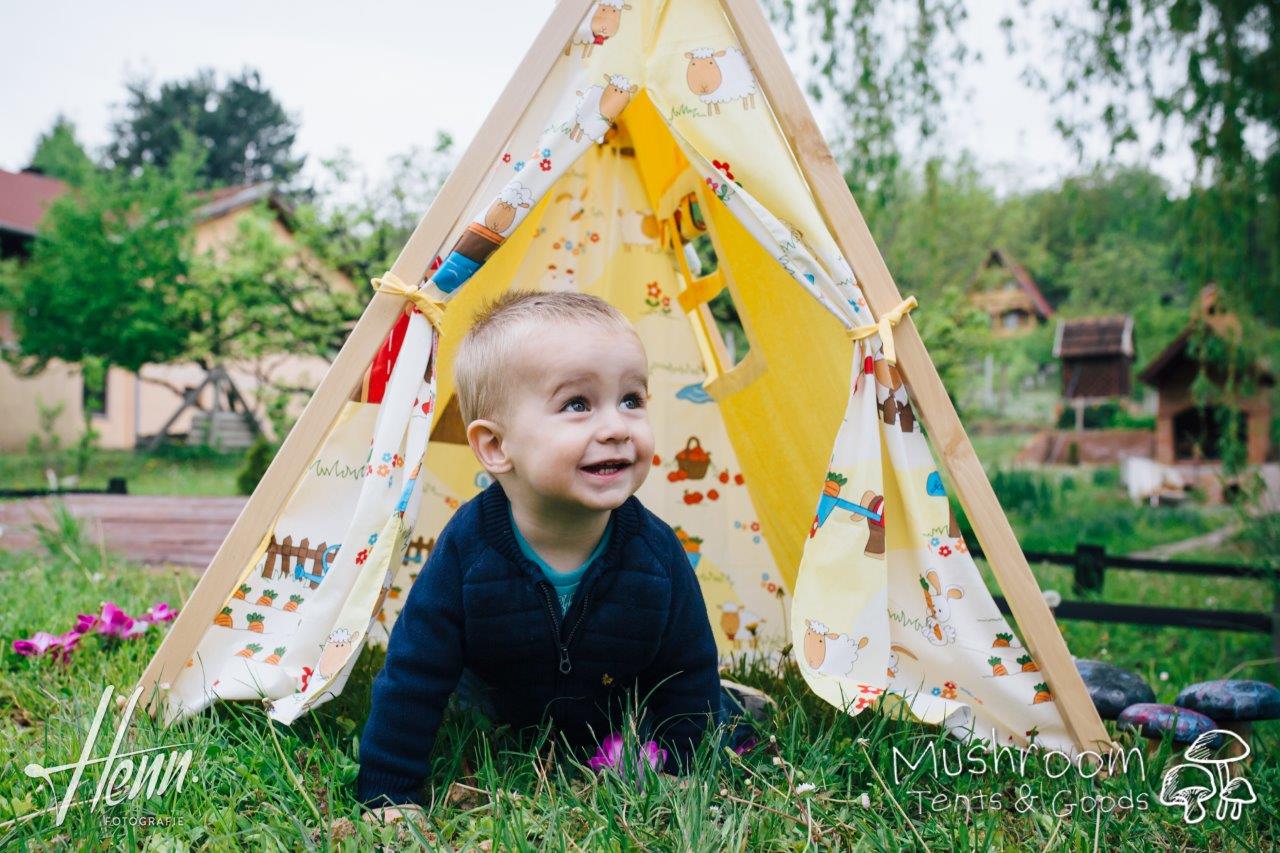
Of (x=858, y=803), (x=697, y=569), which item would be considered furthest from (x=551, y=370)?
(x=697, y=569)

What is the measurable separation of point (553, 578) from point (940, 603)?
98 centimetres

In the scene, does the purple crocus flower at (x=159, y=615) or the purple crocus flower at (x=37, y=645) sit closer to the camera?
the purple crocus flower at (x=37, y=645)

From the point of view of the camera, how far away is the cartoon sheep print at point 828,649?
2217 mm

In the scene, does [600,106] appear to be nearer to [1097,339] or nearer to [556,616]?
[556,616]

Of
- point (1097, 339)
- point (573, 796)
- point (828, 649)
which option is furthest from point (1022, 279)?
point (573, 796)

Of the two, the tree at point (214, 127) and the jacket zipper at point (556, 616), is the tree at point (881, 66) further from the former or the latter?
the tree at point (214, 127)

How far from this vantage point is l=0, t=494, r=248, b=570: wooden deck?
499 centimetres

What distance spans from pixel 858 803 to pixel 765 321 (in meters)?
1.53

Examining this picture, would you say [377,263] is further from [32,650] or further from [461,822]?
[461,822]

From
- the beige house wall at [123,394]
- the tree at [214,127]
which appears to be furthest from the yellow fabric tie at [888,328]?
the tree at [214,127]

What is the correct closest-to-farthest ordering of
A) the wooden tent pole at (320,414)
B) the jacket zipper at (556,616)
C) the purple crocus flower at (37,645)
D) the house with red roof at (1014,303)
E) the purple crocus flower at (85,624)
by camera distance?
the jacket zipper at (556,616)
the wooden tent pole at (320,414)
the purple crocus flower at (37,645)
the purple crocus flower at (85,624)
the house with red roof at (1014,303)

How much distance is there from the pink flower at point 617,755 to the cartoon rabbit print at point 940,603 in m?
0.79

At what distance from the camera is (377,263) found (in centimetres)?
952

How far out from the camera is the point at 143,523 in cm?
644
